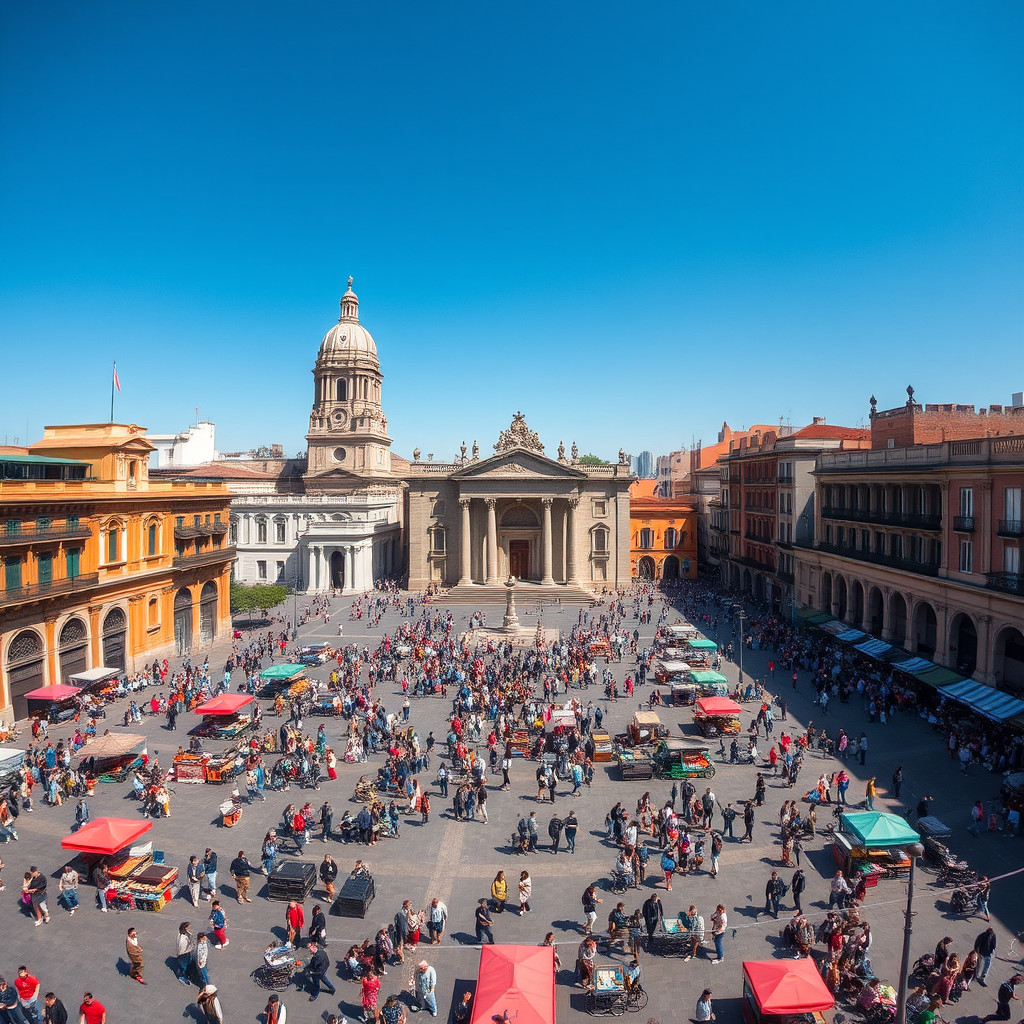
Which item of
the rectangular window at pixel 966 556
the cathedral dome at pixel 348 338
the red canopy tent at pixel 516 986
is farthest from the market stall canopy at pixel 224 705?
the cathedral dome at pixel 348 338

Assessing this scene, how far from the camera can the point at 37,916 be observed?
15.2m

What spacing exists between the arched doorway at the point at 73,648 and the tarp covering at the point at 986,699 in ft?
120

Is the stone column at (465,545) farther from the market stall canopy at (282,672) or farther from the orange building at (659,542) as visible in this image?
the market stall canopy at (282,672)

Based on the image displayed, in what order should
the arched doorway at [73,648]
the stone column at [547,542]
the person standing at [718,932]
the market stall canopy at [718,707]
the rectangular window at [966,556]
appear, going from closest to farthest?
the person standing at [718,932] < the market stall canopy at [718,707] < the rectangular window at [966,556] < the arched doorway at [73,648] < the stone column at [547,542]

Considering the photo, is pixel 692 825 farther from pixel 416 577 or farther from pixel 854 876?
pixel 416 577

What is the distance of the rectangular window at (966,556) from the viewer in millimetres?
29656

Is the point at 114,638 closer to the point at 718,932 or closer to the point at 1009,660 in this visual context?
the point at 718,932

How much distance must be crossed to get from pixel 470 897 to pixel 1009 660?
23.6 meters

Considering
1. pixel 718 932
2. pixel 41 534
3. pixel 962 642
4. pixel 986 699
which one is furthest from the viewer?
pixel 962 642

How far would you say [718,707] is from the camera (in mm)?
26125

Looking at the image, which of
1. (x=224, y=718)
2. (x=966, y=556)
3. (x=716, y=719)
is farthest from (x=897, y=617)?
(x=224, y=718)

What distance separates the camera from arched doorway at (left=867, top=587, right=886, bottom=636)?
123ft

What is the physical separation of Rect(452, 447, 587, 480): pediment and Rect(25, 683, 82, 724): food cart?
36778 mm

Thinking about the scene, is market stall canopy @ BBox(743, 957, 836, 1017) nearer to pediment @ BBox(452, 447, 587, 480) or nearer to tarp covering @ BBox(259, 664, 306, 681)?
tarp covering @ BBox(259, 664, 306, 681)
